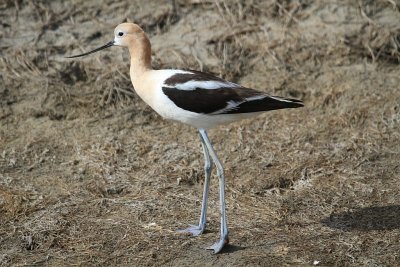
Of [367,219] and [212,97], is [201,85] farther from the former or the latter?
[367,219]

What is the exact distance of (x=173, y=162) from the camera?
17.3ft

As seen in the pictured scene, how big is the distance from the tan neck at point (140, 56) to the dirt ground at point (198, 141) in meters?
0.96

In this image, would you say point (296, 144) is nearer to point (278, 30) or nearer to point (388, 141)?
point (388, 141)

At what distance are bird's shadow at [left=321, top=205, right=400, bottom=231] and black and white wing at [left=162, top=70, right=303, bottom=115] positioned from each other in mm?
860

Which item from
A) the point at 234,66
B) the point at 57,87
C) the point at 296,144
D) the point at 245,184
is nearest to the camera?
the point at 245,184

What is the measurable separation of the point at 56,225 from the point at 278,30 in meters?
3.50

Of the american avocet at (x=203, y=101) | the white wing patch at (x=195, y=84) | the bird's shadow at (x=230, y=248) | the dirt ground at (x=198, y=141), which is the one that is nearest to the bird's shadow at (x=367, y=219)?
the dirt ground at (x=198, y=141)

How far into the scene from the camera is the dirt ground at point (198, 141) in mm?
4238

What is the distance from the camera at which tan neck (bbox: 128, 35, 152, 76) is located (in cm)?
446

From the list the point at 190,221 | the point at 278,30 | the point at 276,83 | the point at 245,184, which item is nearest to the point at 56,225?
the point at 190,221

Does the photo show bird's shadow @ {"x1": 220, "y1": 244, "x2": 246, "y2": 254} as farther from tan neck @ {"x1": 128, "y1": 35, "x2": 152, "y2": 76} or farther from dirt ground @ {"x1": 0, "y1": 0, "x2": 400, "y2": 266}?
tan neck @ {"x1": 128, "y1": 35, "x2": 152, "y2": 76}

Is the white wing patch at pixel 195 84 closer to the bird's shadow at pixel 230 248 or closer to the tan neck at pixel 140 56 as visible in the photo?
the tan neck at pixel 140 56

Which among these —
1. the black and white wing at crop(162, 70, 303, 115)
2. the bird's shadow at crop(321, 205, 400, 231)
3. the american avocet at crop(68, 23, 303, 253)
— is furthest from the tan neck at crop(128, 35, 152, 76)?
the bird's shadow at crop(321, 205, 400, 231)

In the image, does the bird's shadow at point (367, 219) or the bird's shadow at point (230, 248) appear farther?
the bird's shadow at point (367, 219)
